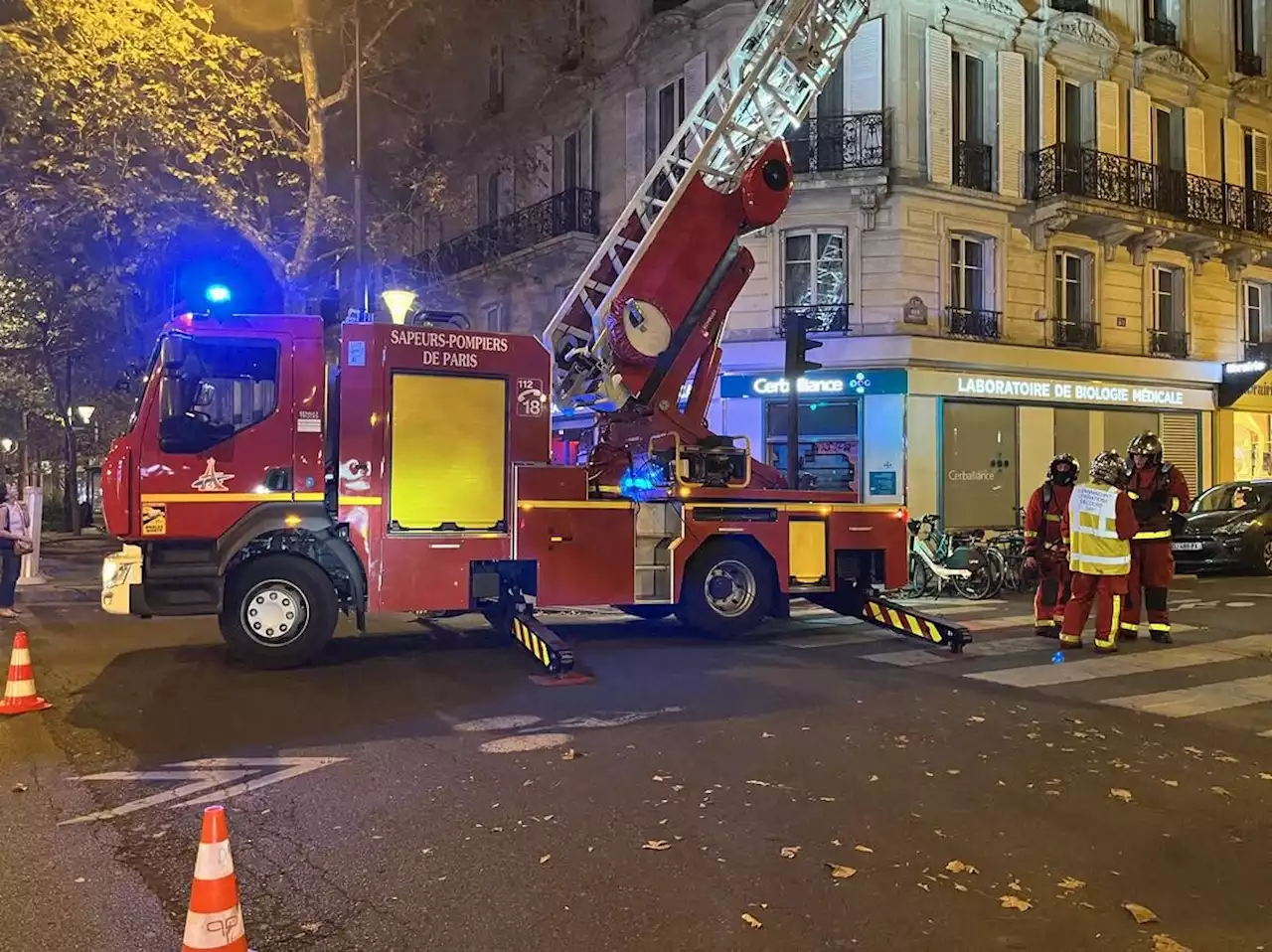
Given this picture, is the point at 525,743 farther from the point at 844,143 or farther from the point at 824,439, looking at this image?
the point at 844,143

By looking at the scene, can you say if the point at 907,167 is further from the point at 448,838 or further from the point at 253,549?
the point at 448,838

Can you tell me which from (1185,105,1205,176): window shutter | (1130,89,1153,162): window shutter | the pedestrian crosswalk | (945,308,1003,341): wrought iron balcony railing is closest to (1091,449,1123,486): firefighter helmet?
the pedestrian crosswalk

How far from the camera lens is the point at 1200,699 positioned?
7648mm

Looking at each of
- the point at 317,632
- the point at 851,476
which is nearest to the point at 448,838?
the point at 317,632

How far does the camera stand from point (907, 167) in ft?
62.6

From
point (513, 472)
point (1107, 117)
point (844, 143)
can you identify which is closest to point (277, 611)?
point (513, 472)

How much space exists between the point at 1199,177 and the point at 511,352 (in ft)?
65.4

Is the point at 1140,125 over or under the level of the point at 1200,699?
over

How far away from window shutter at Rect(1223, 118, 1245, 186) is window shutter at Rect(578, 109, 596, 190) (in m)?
14.6

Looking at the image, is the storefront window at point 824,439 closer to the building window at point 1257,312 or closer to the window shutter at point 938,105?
the window shutter at point 938,105

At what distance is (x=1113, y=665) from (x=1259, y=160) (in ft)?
67.6

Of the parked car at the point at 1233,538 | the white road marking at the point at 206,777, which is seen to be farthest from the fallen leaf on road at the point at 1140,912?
the parked car at the point at 1233,538

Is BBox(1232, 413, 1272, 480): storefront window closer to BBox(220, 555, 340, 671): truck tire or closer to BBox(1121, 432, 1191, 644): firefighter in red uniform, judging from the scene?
BBox(1121, 432, 1191, 644): firefighter in red uniform

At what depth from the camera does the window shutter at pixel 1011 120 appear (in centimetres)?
2008
